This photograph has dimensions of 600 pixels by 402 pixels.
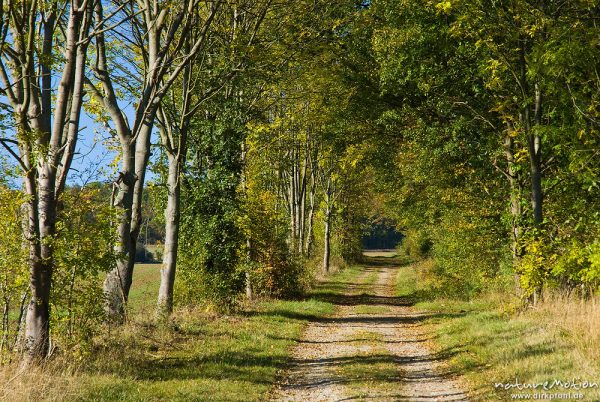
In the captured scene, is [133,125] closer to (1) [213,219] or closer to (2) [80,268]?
(2) [80,268]

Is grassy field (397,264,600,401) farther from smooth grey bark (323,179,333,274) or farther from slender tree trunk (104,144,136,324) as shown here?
smooth grey bark (323,179,333,274)

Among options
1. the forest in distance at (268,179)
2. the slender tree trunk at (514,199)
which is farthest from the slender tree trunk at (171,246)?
the slender tree trunk at (514,199)

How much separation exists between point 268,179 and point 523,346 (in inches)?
638

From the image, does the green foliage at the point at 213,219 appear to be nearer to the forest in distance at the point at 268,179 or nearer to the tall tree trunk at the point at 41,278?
the forest in distance at the point at 268,179

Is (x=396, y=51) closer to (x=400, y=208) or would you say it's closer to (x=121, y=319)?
(x=121, y=319)

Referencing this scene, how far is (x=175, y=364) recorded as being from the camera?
1018 centimetres

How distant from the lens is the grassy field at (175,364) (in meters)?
7.68

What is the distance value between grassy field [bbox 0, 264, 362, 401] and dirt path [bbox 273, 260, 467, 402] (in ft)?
1.81

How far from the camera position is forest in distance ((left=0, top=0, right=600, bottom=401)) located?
28.8 ft

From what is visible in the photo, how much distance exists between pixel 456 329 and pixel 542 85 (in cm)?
675

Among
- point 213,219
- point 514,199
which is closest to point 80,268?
point 213,219

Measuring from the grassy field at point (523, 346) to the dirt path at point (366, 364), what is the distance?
48 centimetres

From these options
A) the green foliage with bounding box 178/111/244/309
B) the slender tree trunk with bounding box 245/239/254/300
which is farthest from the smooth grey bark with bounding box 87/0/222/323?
the slender tree trunk with bounding box 245/239/254/300

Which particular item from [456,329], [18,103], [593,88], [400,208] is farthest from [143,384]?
[400,208]
